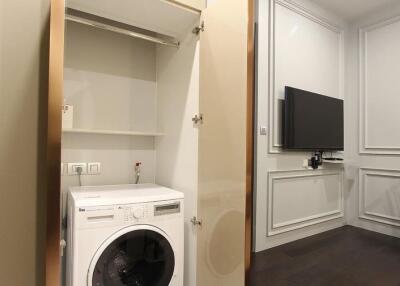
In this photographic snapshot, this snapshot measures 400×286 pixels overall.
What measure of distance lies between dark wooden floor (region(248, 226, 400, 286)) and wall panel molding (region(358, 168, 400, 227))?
0.76 ft

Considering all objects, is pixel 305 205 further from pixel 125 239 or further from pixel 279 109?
pixel 125 239

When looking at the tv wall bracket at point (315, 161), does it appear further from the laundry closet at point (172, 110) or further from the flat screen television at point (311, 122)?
the laundry closet at point (172, 110)

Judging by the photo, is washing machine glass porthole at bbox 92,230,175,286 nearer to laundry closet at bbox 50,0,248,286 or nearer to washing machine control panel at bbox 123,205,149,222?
washing machine control panel at bbox 123,205,149,222

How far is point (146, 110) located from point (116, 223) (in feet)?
3.82

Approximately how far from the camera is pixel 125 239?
1.43 metres

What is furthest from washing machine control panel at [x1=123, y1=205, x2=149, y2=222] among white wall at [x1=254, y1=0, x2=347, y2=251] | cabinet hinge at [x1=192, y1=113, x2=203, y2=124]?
white wall at [x1=254, y1=0, x2=347, y2=251]

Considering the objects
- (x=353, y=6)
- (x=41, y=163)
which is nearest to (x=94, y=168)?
(x=41, y=163)

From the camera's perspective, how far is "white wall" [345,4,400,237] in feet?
10.6

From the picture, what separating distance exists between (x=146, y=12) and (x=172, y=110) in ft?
2.33

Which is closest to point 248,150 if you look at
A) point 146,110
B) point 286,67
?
point 146,110

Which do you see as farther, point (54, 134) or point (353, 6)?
point (353, 6)

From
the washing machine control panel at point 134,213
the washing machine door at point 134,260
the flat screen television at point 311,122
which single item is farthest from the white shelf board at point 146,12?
the flat screen television at point 311,122

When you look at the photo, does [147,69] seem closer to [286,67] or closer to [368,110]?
[286,67]

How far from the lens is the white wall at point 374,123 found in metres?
3.23
